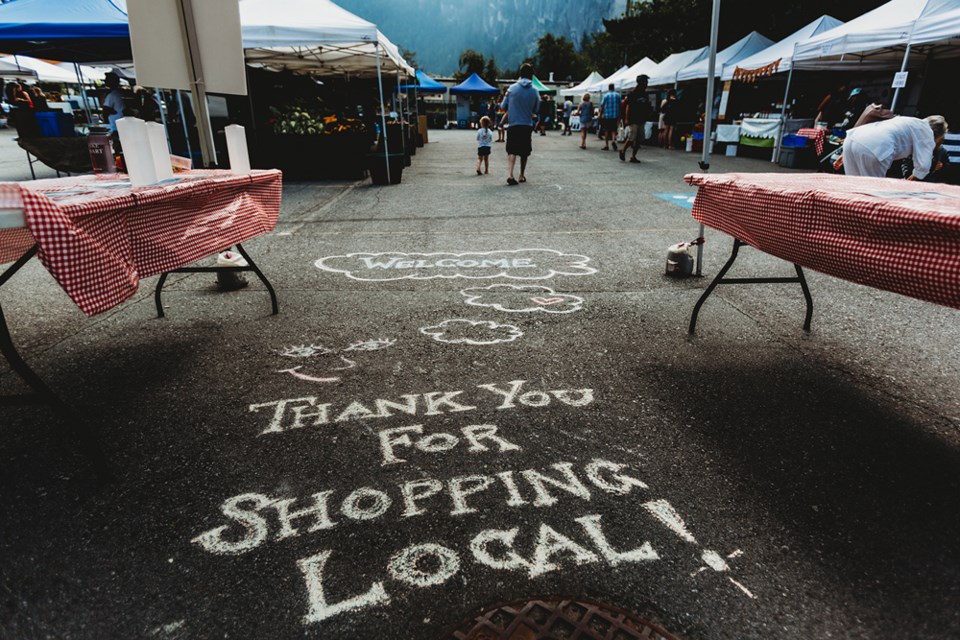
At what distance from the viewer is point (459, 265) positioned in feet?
16.1

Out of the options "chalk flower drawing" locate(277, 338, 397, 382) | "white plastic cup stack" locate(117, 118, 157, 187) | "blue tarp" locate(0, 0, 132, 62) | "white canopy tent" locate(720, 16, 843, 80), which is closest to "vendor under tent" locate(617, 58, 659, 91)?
"white canopy tent" locate(720, 16, 843, 80)

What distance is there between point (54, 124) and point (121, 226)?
36.0 ft

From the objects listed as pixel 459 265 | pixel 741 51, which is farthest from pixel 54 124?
pixel 741 51

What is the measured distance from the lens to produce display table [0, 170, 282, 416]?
1653 mm

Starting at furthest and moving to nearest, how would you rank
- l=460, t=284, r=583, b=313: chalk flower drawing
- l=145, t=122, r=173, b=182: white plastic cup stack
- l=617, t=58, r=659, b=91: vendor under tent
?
l=617, t=58, r=659, b=91: vendor under tent, l=460, t=284, r=583, b=313: chalk flower drawing, l=145, t=122, r=173, b=182: white plastic cup stack

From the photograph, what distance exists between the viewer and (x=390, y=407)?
257 centimetres

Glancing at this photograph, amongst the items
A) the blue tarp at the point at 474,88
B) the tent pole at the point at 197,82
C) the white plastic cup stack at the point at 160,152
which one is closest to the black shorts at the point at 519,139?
the tent pole at the point at 197,82

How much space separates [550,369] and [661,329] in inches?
40.3

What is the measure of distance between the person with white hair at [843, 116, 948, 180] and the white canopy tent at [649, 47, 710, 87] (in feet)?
48.0

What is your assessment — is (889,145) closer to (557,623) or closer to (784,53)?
(557,623)

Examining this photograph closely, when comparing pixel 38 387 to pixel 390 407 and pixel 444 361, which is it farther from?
→ pixel 444 361

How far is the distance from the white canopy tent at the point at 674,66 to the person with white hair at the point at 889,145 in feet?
48.0

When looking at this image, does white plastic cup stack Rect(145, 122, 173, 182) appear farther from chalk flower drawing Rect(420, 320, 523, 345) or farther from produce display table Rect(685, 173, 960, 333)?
produce display table Rect(685, 173, 960, 333)

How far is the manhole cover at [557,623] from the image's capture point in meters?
1.44
